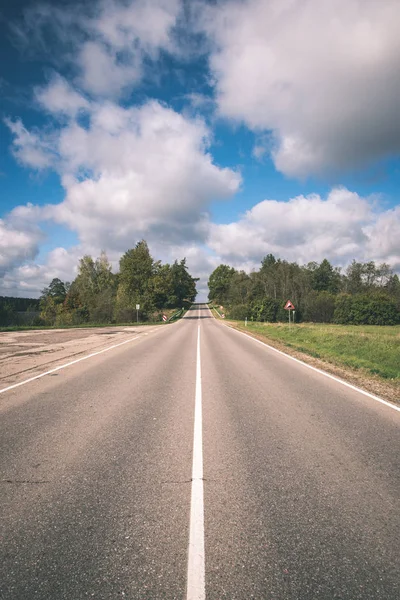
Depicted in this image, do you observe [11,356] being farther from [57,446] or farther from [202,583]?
[202,583]

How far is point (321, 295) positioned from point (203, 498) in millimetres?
61148

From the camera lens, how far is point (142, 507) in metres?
2.87

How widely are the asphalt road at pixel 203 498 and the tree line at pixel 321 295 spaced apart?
4741cm

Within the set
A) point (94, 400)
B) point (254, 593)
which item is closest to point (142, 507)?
point (254, 593)

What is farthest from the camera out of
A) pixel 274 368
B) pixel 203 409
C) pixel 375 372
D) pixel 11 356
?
pixel 11 356

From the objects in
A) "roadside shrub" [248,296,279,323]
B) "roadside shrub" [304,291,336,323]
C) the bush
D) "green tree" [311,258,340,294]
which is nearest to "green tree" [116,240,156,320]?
"roadside shrub" [248,296,279,323]

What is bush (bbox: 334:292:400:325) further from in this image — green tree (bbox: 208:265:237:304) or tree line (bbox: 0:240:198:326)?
green tree (bbox: 208:265:237:304)

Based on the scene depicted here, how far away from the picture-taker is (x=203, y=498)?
9.90 feet

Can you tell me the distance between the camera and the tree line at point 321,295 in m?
51.1

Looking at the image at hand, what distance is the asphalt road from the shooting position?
209 centimetres

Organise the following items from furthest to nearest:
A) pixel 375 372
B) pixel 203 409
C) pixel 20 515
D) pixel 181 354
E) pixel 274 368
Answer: pixel 181 354, pixel 274 368, pixel 375 372, pixel 203 409, pixel 20 515

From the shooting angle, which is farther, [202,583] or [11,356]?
[11,356]

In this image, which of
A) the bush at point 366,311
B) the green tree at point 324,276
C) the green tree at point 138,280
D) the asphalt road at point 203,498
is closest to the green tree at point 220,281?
the green tree at point 324,276

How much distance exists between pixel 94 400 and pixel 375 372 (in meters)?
8.98
